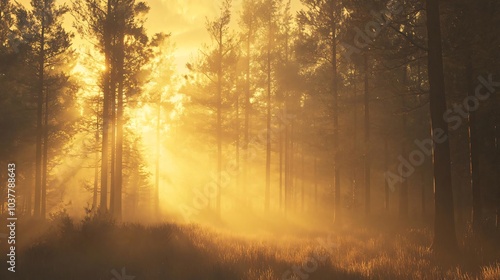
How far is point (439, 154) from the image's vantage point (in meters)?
8.74

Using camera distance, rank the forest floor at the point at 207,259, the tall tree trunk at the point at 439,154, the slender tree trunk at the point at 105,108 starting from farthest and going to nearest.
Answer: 1. the slender tree trunk at the point at 105,108
2. the tall tree trunk at the point at 439,154
3. the forest floor at the point at 207,259

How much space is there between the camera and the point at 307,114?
33.9 metres

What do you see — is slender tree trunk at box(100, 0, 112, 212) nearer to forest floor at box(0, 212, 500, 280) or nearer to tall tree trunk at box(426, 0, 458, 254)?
forest floor at box(0, 212, 500, 280)

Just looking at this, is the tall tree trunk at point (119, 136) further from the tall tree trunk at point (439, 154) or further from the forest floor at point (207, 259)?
the tall tree trunk at point (439, 154)

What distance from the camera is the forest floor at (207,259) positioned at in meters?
7.03

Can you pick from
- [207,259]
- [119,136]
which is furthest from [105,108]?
[207,259]

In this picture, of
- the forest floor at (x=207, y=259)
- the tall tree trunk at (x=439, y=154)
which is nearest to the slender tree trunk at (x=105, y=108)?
the forest floor at (x=207, y=259)

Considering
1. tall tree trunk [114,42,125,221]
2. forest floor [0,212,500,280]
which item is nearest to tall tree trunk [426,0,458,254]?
forest floor [0,212,500,280]

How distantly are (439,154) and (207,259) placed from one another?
20.0ft

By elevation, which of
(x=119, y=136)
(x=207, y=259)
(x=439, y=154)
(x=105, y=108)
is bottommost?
(x=207, y=259)

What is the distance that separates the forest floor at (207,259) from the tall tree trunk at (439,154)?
489mm

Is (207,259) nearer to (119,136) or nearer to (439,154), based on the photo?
(439,154)

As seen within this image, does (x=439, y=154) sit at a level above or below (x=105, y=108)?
below

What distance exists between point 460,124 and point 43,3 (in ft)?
71.0
